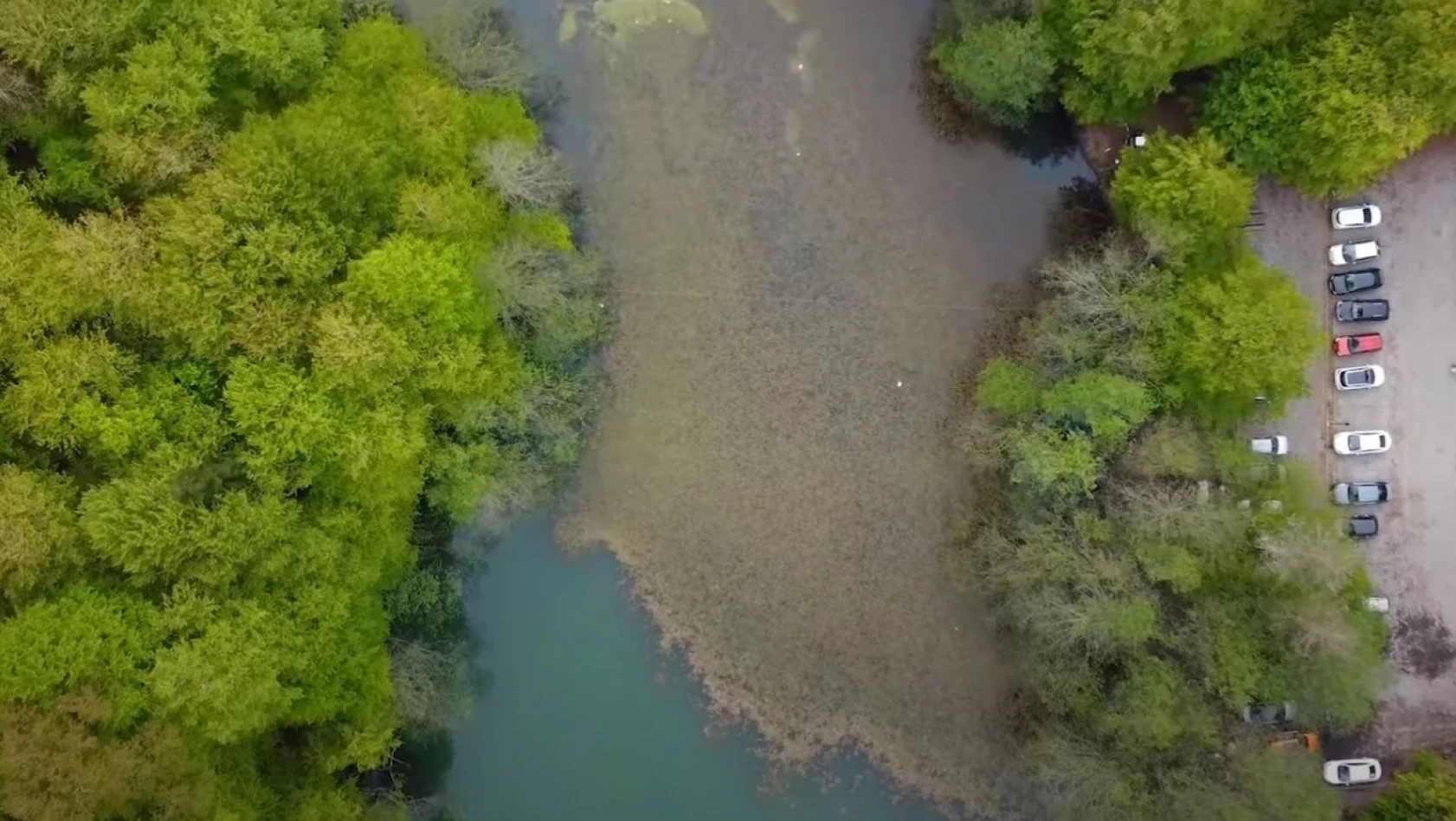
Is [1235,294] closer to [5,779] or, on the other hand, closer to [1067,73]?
[1067,73]

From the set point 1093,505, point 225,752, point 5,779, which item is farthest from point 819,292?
point 5,779

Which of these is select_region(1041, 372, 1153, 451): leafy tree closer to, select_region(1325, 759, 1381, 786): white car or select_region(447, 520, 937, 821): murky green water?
→ select_region(1325, 759, 1381, 786): white car

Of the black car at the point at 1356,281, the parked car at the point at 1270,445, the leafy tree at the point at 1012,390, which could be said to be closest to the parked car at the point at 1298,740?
the parked car at the point at 1270,445

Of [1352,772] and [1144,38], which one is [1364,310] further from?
[1352,772]

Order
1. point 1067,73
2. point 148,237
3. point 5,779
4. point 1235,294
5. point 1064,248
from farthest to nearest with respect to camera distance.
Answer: point 1064,248
point 1067,73
point 1235,294
point 148,237
point 5,779

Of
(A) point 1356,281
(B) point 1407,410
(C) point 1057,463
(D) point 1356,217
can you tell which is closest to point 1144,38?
(D) point 1356,217

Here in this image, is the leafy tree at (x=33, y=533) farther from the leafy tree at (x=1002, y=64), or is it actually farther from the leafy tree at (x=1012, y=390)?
the leafy tree at (x=1002, y=64)
